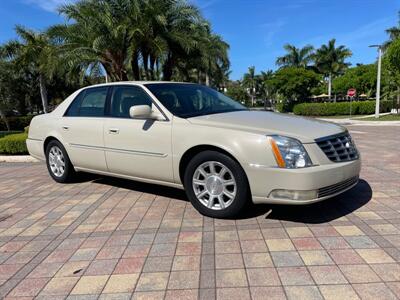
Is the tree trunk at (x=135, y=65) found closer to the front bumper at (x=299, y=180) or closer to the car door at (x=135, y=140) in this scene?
the car door at (x=135, y=140)

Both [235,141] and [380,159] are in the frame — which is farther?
[380,159]

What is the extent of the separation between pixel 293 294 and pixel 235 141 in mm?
1693

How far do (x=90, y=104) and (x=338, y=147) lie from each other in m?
3.60

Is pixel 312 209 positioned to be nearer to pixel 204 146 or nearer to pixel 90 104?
pixel 204 146

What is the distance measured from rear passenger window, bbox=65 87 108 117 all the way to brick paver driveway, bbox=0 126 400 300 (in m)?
1.27

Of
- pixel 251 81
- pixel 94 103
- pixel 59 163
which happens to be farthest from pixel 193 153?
pixel 251 81

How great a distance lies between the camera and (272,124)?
4.09 m

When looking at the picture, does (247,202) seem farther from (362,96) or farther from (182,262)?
(362,96)

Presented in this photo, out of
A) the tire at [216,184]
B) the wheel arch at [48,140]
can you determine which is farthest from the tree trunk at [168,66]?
the tire at [216,184]

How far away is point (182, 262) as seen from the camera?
3234 mm

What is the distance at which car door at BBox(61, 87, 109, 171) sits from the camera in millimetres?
5285

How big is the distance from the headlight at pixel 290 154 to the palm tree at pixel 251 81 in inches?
3352

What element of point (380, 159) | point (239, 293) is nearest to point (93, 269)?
point (239, 293)

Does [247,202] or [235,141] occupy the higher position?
[235,141]
